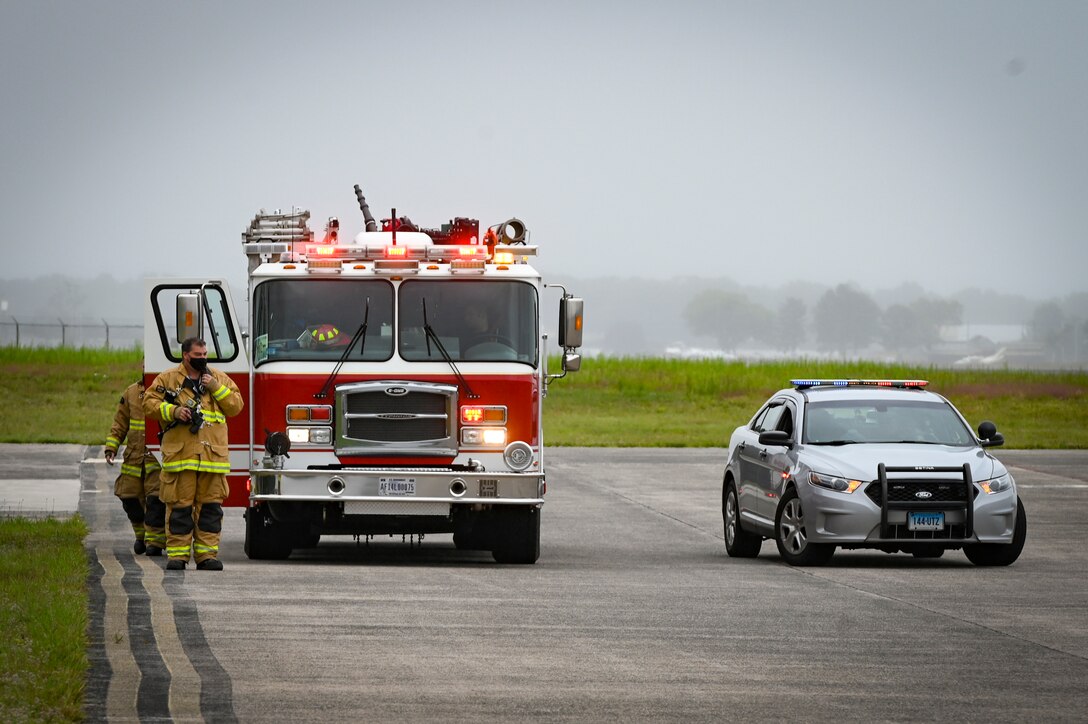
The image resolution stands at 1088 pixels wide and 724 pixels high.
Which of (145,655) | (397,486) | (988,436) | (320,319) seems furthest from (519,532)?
(145,655)

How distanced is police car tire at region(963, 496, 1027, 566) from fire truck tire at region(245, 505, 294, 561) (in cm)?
626

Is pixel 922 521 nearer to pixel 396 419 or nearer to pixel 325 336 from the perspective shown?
pixel 396 419

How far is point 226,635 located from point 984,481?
323 inches

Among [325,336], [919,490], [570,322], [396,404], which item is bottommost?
[919,490]

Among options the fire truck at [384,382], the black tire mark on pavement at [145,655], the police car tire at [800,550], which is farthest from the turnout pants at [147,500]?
the police car tire at [800,550]

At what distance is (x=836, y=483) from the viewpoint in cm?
1680

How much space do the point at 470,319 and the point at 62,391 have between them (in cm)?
4439

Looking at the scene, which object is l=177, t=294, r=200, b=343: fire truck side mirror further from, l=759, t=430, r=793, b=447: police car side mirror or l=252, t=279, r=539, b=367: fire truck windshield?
l=759, t=430, r=793, b=447: police car side mirror

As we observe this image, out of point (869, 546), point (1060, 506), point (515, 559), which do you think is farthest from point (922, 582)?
point (1060, 506)

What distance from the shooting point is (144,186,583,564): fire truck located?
16.3 meters

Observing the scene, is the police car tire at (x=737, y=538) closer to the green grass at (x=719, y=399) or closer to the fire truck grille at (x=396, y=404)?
the fire truck grille at (x=396, y=404)

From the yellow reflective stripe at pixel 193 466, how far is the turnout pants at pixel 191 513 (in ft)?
0.17

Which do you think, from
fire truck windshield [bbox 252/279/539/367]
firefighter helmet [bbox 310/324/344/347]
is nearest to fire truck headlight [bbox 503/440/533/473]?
fire truck windshield [bbox 252/279/539/367]

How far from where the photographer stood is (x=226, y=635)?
11430 millimetres
